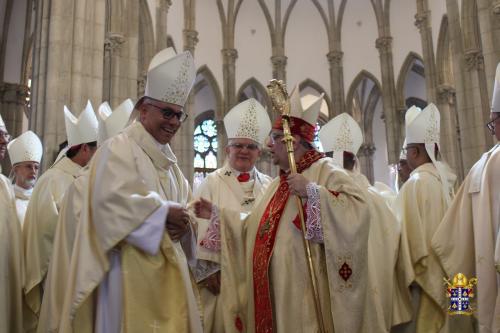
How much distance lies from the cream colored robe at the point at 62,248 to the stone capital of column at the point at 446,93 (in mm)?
15350

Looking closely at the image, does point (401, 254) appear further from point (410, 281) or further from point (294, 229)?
point (294, 229)

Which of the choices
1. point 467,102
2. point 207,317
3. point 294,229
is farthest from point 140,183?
point 467,102

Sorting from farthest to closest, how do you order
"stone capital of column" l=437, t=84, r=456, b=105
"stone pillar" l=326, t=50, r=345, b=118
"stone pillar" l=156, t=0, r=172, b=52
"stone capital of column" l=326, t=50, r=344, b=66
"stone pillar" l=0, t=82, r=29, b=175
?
1. "stone capital of column" l=326, t=50, r=344, b=66
2. "stone pillar" l=326, t=50, r=345, b=118
3. "stone capital of column" l=437, t=84, r=456, b=105
4. "stone pillar" l=156, t=0, r=172, b=52
5. "stone pillar" l=0, t=82, r=29, b=175

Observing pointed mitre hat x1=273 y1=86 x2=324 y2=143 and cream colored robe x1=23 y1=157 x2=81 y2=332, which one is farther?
cream colored robe x1=23 y1=157 x2=81 y2=332

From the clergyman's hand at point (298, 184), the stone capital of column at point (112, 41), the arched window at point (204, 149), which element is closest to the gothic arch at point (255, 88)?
the arched window at point (204, 149)

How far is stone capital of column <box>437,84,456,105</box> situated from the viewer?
17.2m

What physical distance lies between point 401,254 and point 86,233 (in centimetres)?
283

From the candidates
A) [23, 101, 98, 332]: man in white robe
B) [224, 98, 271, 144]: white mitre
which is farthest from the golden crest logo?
[23, 101, 98, 332]: man in white robe

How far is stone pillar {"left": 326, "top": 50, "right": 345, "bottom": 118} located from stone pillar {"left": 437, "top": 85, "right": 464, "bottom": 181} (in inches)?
150

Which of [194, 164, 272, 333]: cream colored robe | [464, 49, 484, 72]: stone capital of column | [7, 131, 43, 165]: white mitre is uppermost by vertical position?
[464, 49, 484, 72]: stone capital of column

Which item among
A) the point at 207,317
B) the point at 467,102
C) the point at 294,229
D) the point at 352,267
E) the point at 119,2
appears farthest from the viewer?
the point at 467,102

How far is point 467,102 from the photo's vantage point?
13.0m

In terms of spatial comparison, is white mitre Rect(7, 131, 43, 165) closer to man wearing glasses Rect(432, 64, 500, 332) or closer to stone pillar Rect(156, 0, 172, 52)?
man wearing glasses Rect(432, 64, 500, 332)

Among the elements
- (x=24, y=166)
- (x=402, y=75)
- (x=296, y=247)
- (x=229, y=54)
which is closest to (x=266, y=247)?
(x=296, y=247)
